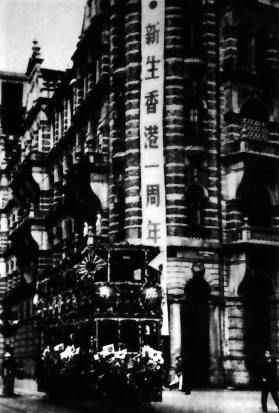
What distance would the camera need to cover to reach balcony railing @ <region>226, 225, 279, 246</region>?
23856 millimetres

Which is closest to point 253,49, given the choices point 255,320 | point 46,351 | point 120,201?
point 120,201

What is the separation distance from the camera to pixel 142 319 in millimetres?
17328

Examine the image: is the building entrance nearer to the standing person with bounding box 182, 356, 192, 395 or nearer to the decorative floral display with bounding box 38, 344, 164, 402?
the standing person with bounding box 182, 356, 192, 395

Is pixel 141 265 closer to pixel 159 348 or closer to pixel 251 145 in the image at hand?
pixel 159 348

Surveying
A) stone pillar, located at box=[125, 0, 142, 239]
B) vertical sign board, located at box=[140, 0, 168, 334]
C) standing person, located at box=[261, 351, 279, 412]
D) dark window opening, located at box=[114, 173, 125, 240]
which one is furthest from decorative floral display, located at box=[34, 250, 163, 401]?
dark window opening, located at box=[114, 173, 125, 240]

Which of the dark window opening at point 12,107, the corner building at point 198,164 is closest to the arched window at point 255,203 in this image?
the corner building at point 198,164

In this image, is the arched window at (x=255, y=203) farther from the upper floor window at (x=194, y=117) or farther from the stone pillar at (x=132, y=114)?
the stone pillar at (x=132, y=114)

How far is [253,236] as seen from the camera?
2408 centimetres

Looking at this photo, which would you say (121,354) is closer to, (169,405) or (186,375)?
(169,405)

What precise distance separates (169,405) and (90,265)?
358 cm

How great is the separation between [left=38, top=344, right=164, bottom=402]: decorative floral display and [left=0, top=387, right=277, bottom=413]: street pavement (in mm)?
249

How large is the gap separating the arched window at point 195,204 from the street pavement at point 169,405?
5.51 meters

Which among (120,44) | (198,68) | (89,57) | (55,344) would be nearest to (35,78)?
(89,57)

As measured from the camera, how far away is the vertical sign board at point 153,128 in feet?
69.8
